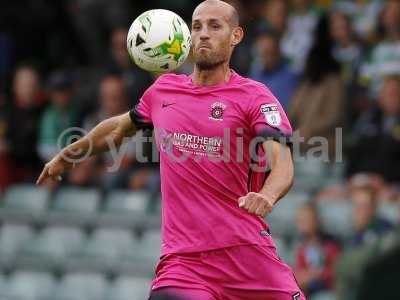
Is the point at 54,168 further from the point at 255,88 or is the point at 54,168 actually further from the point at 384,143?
the point at 384,143

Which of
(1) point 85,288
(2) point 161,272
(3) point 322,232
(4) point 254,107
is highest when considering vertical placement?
(4) point 254,107

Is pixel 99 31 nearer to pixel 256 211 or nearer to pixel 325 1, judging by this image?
pixel 325 1

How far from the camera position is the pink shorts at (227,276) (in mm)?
7164

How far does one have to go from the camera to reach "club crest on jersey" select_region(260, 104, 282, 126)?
281 inches

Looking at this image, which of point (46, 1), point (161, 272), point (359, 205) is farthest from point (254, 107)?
point (46, 1)

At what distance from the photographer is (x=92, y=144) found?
26.0 ft

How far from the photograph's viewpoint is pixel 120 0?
51.4 ft

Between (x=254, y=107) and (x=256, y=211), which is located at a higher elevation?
(x=254, y=107)

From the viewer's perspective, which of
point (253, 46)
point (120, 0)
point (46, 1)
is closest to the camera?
point (253, 46)

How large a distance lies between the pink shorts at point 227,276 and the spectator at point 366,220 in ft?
13.6

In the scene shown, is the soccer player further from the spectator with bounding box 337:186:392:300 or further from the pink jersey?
the spectator with bounding box 337:186:392:300

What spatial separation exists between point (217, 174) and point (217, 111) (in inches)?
15.6

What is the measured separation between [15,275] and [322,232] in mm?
3831

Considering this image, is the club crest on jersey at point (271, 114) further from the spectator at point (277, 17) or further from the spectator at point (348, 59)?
the spectator at point (277, 17)
